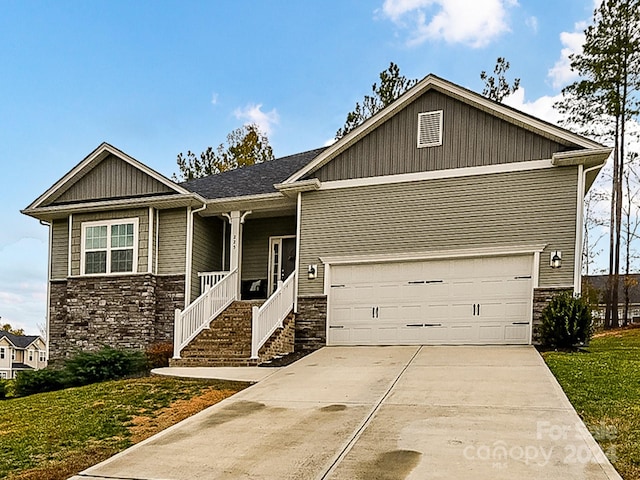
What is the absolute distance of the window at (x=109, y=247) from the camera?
1455 centimetres

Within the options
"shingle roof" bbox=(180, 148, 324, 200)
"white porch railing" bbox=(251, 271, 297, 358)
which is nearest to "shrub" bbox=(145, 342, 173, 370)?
"white porch railing" bbox=(251, 271, 297, 358)

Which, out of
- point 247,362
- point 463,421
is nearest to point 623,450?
point 463,421

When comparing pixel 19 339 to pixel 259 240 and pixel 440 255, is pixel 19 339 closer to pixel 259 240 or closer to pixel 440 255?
pixel 259 240

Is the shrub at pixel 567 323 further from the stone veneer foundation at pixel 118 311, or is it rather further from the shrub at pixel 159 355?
the stone veneer foundation at pixel 118 311

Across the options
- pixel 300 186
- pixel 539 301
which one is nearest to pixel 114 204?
pixel 300 186

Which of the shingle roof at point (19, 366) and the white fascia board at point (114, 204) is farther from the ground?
the white fascia board at point (114, 204)

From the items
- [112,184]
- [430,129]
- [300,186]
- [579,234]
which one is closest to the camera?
[579,234]

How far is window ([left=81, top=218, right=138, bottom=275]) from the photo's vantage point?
14547 millimetres

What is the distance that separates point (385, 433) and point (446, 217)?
7.24 meters

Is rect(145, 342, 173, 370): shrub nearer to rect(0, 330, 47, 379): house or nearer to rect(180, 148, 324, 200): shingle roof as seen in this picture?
rect(180, 148, 324, 200): shingle roof

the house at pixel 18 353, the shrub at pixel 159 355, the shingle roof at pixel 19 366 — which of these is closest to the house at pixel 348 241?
the shrub at pixel 159 355

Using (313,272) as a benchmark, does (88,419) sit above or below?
below

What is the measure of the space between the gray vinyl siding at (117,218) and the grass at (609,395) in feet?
31.9

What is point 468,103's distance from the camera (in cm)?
1230
